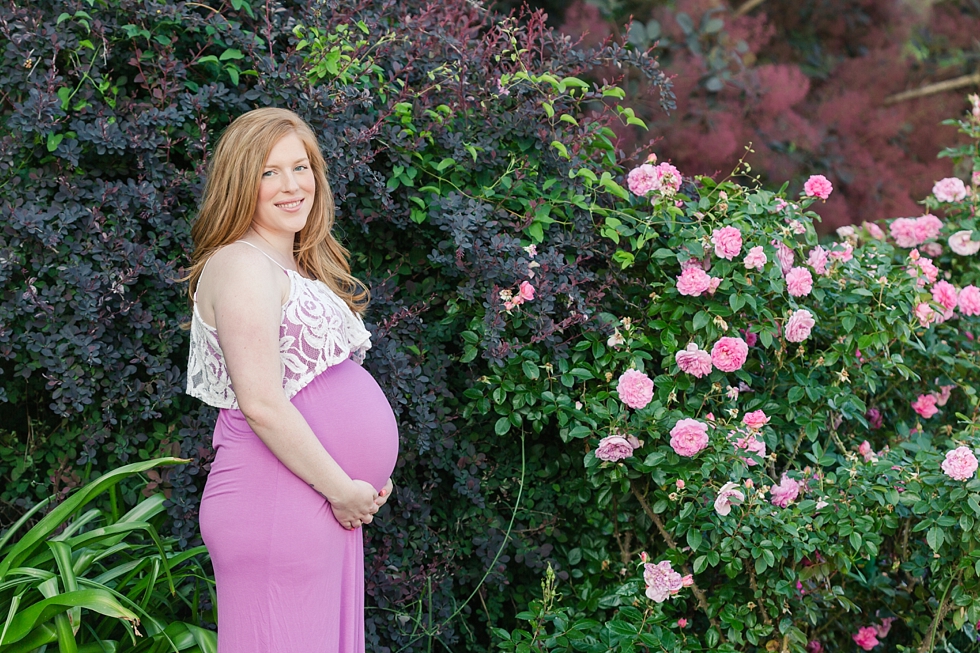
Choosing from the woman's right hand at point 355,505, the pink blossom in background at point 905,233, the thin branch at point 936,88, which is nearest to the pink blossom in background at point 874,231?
the pink blossom in background at point 905,233

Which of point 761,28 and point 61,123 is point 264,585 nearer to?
point 61,123

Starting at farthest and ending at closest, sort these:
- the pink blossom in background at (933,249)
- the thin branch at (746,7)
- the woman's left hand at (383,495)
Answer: the thin branch at (746,7) → the pink blossom in background at (933,249) → the woman's left hand at (383,495)

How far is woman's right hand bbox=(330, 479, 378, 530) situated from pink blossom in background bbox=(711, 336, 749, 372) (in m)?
1.16

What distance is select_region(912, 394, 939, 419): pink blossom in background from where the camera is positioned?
10.7 ft

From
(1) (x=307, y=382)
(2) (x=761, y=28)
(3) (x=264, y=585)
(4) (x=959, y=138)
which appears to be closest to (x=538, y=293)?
(1) (x=307, y=382)

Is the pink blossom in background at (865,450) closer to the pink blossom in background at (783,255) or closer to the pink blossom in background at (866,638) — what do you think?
the pink blossom in background at (866,638)

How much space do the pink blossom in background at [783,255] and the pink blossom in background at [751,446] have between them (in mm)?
552

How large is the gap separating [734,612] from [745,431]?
1.67ft

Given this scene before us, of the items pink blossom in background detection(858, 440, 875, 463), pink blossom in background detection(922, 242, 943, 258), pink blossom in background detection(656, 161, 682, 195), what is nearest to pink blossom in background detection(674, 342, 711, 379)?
pink blossom in background detection(656, 161, 682, 195)

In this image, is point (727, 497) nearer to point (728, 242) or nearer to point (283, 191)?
point (728, 242)

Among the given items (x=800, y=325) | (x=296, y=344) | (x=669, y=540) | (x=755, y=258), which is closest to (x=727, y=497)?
(x=669, y=540)

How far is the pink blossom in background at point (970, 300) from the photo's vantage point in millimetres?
3242

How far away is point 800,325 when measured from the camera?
9.00ft

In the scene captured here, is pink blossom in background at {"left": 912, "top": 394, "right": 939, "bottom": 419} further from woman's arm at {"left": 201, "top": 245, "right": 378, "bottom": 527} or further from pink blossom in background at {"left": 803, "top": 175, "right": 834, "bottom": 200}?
woman's arm at {"left": 201, "top": 245, "right": 378, "bottom": 527}
